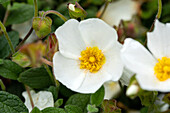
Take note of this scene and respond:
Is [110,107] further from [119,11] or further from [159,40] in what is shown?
[119,11]

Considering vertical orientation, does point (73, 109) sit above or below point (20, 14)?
below

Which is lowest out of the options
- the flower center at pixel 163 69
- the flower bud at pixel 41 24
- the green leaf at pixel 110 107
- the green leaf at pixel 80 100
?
the green leaf at pixel 80 100

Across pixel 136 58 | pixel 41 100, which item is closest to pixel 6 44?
pixel 41 100

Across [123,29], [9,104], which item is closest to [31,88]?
[9,104]

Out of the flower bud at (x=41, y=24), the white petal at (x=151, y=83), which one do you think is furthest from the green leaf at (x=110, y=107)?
the flower bud at (x=41, y=24)

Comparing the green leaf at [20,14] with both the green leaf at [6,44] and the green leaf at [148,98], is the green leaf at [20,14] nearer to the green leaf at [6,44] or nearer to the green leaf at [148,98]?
the green leaf at [6,44]

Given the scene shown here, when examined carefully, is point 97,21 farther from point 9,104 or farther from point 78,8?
point 9,104

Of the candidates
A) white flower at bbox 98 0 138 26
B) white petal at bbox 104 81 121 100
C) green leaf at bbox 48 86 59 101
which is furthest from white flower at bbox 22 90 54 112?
white flower at bbox 98 0 138 26
